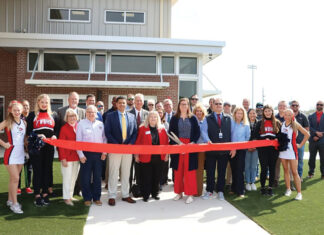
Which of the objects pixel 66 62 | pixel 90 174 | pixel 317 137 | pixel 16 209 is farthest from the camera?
pixel 66 62

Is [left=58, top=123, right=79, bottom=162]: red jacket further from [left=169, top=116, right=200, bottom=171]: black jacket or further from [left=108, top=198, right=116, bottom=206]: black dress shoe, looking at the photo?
[left=169, top=116, right=200, bottom=171]: black jacket

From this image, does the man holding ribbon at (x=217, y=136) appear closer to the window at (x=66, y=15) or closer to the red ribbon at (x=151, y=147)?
the red ribbon at (x=151, y=147)

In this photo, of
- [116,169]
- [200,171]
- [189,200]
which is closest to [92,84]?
[116,169]

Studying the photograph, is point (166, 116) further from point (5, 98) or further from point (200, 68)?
point (5, 98)

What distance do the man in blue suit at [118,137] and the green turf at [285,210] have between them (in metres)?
2.20

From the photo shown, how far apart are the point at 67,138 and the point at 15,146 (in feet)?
2.80

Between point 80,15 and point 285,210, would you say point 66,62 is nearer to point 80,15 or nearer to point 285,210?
point 80,15

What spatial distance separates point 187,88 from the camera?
13586 millimetres

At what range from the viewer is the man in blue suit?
519cm

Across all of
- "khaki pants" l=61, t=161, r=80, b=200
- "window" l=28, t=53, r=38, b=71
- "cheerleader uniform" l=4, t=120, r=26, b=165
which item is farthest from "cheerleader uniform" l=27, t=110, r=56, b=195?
"window" l=28, t=53, r=38, b=71

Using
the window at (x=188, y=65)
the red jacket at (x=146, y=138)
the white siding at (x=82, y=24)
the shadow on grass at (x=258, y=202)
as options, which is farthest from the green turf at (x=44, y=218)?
the white siding at (x=82, y=24)

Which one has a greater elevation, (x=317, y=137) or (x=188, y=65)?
(x=188, y=65)

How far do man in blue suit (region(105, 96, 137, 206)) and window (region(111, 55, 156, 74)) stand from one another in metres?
8.27

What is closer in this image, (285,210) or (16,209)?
(16,209)
